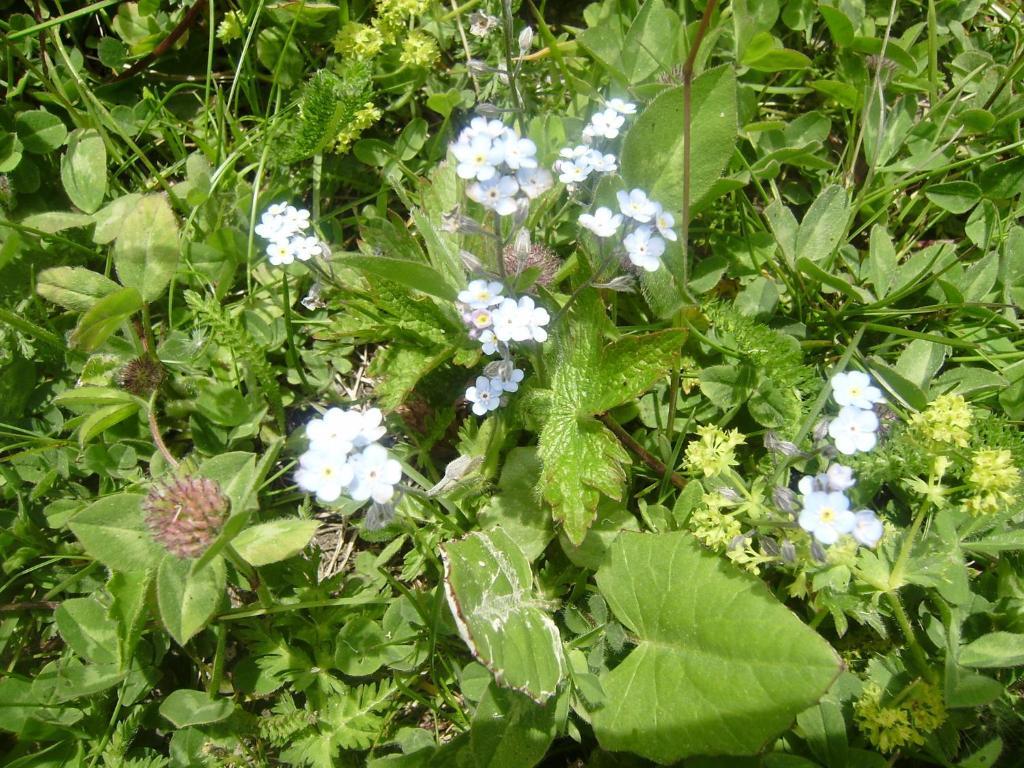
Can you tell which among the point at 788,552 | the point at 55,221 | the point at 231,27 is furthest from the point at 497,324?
the point at 231,27

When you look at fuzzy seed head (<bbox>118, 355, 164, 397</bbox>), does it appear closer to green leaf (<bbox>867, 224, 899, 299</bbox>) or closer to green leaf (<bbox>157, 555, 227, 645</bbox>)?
green leaf (<bbox>157, 555, 227, 645</bbox>)

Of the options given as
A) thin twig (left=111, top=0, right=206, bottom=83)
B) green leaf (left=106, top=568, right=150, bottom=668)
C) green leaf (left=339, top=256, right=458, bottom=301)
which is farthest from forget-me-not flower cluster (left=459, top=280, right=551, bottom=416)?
thin twig (left=111, top=0, right=206, bottom=83)

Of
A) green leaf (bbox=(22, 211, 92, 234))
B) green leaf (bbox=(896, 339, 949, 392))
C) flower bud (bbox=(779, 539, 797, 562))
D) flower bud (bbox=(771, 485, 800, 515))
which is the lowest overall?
flower bud (bbox=(779, 539, 797, 562))

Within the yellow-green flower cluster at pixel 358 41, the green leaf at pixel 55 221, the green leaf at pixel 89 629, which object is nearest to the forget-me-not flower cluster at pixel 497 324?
the yellow-green flower cluster at pixel 358 41

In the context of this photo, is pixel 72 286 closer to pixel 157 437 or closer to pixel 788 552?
pixel 157 437

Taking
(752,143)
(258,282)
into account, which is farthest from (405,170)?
(752,143)

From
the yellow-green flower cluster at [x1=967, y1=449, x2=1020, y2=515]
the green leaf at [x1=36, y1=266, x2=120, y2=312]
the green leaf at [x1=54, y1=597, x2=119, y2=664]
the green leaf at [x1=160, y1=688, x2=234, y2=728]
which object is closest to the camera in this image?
the yellow-green flower cluster at [x1=967, y1=449, x2=1020, y2=515]
